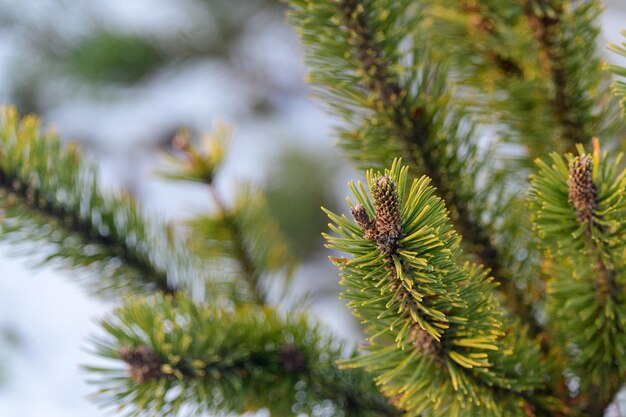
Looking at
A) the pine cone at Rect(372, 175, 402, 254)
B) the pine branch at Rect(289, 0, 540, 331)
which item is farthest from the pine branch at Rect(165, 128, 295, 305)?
the pine cone at Rect(372, 175, 402, 254)

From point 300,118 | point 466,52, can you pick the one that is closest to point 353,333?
point 300,118

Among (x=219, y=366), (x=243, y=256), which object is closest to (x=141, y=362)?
(x=219, y=366)

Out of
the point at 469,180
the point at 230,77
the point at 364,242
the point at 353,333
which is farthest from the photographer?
the point at 230,77

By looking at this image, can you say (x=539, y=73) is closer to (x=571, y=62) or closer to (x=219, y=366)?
(x=571, y=62)

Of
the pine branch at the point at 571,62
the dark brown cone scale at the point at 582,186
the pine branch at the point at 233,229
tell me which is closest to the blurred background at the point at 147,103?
the pine branch at the point at 233,229

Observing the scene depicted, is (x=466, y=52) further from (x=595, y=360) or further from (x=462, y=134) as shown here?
(x=595, y=360)

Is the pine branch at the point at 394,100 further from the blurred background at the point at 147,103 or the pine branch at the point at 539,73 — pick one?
the blurred background at the point at 147,103

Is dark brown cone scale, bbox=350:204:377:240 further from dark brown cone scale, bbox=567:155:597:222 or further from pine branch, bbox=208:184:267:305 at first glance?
pine branch, bbox=208:184:267:305
